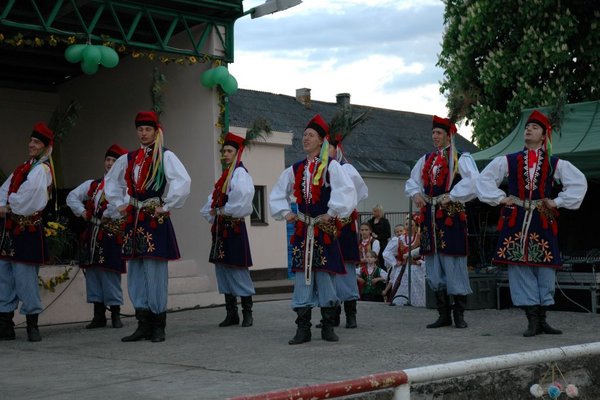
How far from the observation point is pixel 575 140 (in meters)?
10.8

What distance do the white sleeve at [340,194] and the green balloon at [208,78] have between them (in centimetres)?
436

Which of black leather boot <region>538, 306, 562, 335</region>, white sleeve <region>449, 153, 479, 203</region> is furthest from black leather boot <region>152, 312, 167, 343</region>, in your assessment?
black leather boot <region>538, 306, 562, 335</region>

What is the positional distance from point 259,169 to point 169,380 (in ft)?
48.4

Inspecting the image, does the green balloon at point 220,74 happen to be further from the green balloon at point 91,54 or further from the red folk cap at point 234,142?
the red folk cap at point 234,142

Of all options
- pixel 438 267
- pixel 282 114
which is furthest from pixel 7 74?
pixel 282 114

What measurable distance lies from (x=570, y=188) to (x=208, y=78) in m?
5.34

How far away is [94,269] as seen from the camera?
9.51m

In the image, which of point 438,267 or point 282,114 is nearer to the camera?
point 438,267

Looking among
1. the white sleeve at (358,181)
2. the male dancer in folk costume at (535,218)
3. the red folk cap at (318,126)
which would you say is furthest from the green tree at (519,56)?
the red folk cap at (318,126)

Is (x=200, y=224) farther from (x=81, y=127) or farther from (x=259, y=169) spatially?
(x=259, y=169)

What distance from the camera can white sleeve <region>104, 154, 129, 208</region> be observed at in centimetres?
827

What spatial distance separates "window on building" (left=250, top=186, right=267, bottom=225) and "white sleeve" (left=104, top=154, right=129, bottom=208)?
12214mm

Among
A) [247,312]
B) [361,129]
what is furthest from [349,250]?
[361,129]

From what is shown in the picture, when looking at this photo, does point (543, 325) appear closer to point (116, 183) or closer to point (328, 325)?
point (328, 325)
